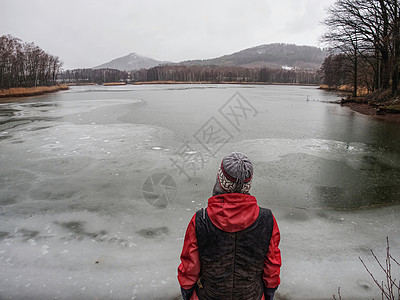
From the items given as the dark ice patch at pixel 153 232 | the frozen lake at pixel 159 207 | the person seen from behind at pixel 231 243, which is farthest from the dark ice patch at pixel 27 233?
the person seen from behind at pixel 231 243

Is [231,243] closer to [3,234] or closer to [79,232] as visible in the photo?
[79,232]

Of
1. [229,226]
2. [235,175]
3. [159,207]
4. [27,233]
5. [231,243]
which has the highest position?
[235,175]

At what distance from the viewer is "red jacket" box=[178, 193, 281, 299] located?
1.52m

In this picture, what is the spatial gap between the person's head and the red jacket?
7cm

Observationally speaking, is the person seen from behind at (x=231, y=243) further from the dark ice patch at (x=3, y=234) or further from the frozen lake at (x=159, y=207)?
the dark ice patch at (x=3, y=234)

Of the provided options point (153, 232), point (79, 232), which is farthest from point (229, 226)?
point (79, 232)

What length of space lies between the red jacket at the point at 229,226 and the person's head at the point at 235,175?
0.22 ft

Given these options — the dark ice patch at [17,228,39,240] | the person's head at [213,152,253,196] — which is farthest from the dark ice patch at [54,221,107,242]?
the person's head at [213,152,253,196]

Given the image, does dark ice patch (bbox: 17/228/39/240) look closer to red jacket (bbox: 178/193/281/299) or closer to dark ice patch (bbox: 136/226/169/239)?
dark ice patch (bbox: 136/226/169/239)

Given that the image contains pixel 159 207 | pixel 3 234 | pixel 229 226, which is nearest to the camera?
pixel 229 226

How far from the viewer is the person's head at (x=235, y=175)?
1.61m

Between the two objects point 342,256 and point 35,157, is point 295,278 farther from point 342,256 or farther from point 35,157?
point 35,157

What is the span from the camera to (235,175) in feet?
5.26

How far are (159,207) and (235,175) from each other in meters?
3.17
